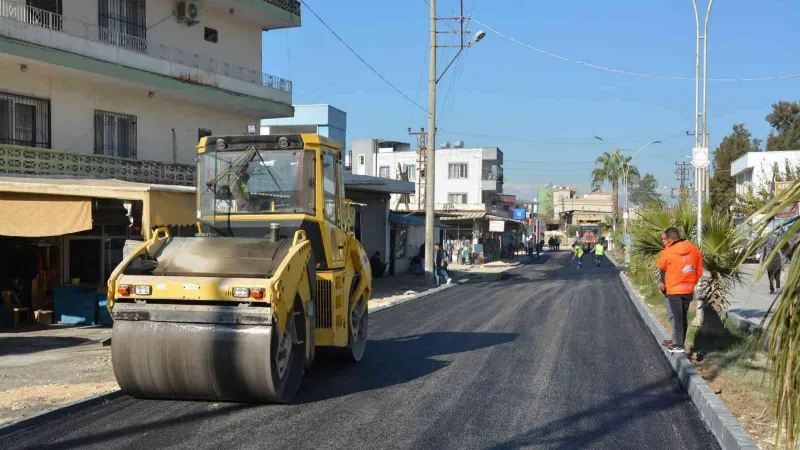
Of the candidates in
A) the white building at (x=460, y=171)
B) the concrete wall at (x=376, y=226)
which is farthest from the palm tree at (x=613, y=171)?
the concrete wall at (x=376, y=226)

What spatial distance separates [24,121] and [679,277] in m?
15.7

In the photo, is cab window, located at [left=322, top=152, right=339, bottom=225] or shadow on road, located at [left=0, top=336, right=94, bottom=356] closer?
cab window, located at [left=322, top=152, right=339, bottom=225]

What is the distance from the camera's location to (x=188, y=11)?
76.1 ft

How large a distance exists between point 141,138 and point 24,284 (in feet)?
22.0

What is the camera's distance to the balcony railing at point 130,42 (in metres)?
17.6

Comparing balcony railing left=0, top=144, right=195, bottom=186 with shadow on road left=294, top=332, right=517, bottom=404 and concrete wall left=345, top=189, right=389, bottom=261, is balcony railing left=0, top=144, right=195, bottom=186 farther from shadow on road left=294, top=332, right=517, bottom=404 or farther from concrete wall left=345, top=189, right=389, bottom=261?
concrete wall left=345, top=189, right=389, bottom=261

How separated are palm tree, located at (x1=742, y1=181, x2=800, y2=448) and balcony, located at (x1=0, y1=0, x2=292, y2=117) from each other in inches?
677

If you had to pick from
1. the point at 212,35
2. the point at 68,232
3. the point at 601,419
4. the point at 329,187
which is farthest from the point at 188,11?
the point at 601,419

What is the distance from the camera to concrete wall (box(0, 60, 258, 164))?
1873 cm

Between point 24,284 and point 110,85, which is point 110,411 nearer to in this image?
point 24,284

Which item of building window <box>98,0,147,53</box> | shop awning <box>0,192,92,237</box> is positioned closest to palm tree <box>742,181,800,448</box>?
shop awning <box>0,192,92,237</box>

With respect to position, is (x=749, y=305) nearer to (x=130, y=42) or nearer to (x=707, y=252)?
(x=707, y=252)

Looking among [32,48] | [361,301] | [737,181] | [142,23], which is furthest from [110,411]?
[737,181]

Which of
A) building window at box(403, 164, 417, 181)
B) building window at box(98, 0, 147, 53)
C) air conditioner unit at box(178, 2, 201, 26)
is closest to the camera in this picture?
building window at box(98, 0, 147, 53)
